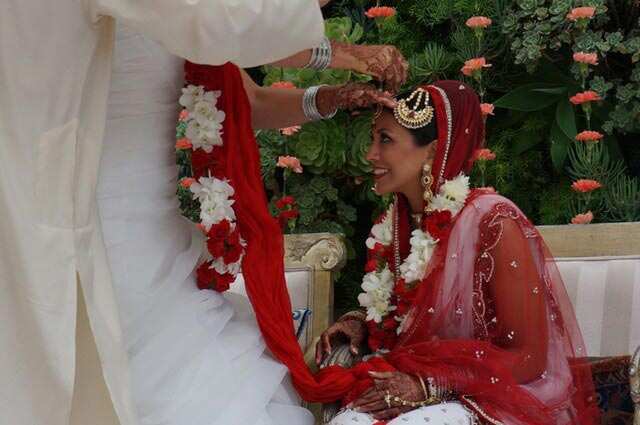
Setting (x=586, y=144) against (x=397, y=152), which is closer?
(x=397, y=152)

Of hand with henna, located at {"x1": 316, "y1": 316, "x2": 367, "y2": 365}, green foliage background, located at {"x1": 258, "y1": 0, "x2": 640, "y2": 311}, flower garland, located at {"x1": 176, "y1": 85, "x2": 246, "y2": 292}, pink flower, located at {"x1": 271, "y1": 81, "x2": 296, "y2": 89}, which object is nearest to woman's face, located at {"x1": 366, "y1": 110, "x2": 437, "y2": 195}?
hand with henna, located at {"x1": 316, "y1": 316, "x2": 367, "y2": 365}

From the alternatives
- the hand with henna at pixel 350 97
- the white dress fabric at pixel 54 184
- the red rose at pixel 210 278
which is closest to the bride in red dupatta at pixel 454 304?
the hand with henna at pixel 350 97

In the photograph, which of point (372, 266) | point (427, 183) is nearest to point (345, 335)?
point (372, 266)

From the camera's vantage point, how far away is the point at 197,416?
2.25 m

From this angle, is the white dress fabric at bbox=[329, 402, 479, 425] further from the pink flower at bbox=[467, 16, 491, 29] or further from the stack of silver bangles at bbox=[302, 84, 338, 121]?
the pink flower at bbox=[467, 16, 491, 29]

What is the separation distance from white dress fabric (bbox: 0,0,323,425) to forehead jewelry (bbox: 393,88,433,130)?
1011 mm

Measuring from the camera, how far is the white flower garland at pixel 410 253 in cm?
298

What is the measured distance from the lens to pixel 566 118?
4609mm

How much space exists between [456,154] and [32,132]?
138 cm

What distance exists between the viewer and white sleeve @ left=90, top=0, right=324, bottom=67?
2.03 meters

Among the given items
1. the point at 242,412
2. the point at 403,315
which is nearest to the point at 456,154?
the point at 403,315

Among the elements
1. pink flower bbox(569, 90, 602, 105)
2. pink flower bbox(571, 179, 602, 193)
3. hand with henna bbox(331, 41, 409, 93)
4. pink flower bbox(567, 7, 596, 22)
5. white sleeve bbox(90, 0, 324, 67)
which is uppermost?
white sleeve bbox(90, 0, 324, 67)

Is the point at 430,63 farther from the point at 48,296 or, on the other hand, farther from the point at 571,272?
the point at 48,296

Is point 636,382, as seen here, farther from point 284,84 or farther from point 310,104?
point 284,84
